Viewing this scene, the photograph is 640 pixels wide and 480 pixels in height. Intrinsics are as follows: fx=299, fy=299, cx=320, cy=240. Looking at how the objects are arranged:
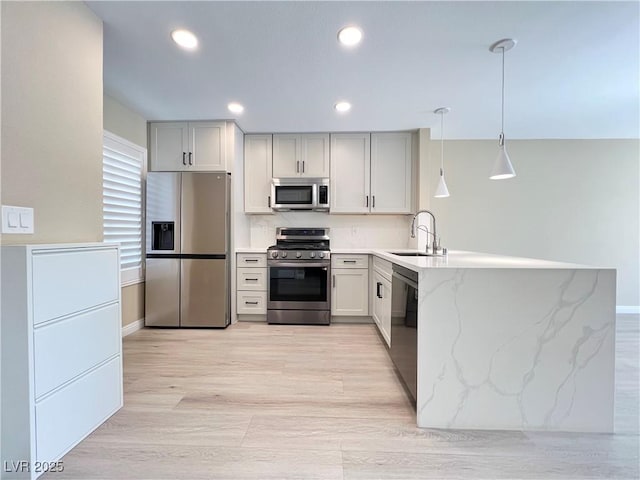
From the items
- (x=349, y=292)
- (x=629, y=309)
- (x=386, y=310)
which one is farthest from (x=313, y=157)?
(x=629, y=309)

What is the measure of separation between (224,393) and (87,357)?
85 cm

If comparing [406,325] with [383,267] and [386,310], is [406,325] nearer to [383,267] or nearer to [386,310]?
[386,310]

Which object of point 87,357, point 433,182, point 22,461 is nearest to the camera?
point 22,461

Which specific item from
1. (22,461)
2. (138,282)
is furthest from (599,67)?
(138,282)

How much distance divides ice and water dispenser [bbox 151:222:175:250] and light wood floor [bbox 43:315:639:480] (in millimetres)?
1298

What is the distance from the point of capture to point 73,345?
1.47 meters

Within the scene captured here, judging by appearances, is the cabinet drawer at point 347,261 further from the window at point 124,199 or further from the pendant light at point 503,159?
the window at point 124,199

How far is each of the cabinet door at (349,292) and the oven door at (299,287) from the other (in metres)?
0.10

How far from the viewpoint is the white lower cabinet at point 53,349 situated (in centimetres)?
124

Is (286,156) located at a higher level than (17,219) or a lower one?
higher

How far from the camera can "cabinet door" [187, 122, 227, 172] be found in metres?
3.53

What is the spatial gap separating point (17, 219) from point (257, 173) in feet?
8.95

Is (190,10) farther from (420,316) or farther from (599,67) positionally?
(599,67)

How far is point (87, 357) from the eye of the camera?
1566 millimetres
